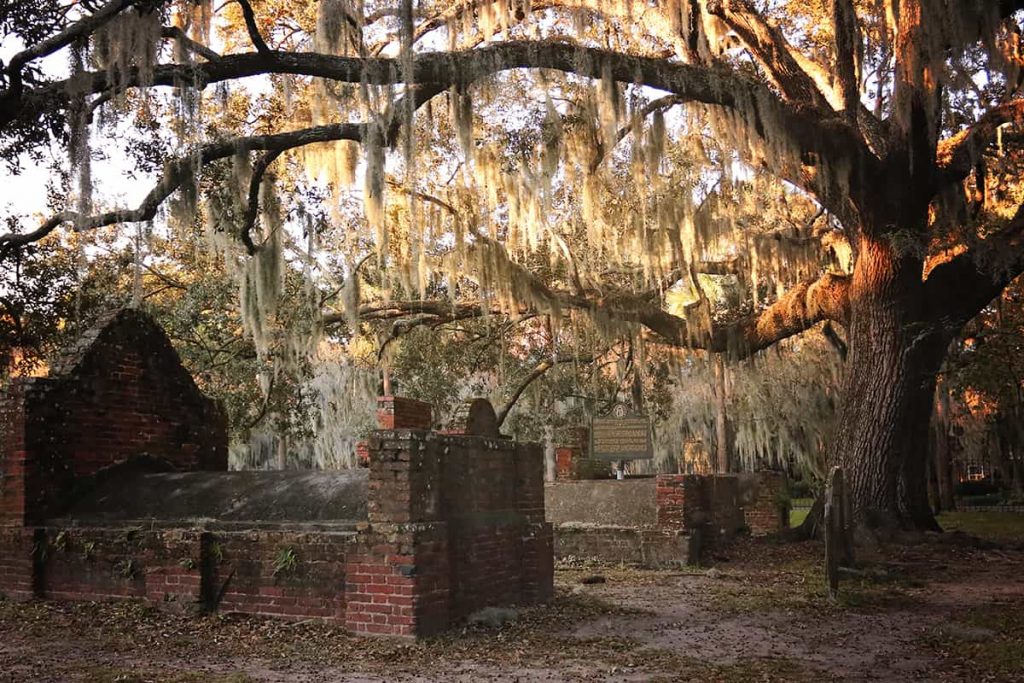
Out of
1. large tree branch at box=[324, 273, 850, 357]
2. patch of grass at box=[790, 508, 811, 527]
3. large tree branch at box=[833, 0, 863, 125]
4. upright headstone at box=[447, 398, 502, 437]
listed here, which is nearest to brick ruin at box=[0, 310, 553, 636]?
upright headstone at box=[447, 398, 502, 437]

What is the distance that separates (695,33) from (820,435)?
1643 centimetres

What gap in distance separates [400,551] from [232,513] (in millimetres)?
2267

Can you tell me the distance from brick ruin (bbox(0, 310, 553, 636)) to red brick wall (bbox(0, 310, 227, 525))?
2 cm

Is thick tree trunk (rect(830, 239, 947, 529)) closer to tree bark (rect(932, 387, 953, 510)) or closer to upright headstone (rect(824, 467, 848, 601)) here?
upright headstone (rect(824, 467, 848, 601))

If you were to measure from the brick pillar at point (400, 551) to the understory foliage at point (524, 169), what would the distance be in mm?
3503

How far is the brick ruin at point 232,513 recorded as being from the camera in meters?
7.90

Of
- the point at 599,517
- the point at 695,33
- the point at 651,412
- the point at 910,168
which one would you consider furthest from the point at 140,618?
the point at 651,412

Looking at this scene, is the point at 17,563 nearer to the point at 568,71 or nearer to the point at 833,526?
the point at 568,71

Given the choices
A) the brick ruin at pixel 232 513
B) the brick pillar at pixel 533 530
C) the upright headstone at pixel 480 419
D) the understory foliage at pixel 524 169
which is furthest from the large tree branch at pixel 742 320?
the brick pillar at pixel 533 530

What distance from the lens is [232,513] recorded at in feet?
29.9

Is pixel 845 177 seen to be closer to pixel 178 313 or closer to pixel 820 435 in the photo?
pixel 178 313

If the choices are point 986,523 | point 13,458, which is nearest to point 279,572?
point 13,458

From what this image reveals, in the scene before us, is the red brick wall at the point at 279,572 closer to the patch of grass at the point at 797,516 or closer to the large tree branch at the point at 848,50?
the large tree branch at the point at 848,50

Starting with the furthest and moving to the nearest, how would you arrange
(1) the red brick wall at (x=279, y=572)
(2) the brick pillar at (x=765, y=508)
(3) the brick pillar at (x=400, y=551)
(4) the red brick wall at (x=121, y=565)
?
(2) the brick pillar at (x=765, y=508), (4) the red brick wall at (x=121, y=565), (1) the red brick wall at (x=279, y=572), (3) the brick pillar at (x=400, y=551)
